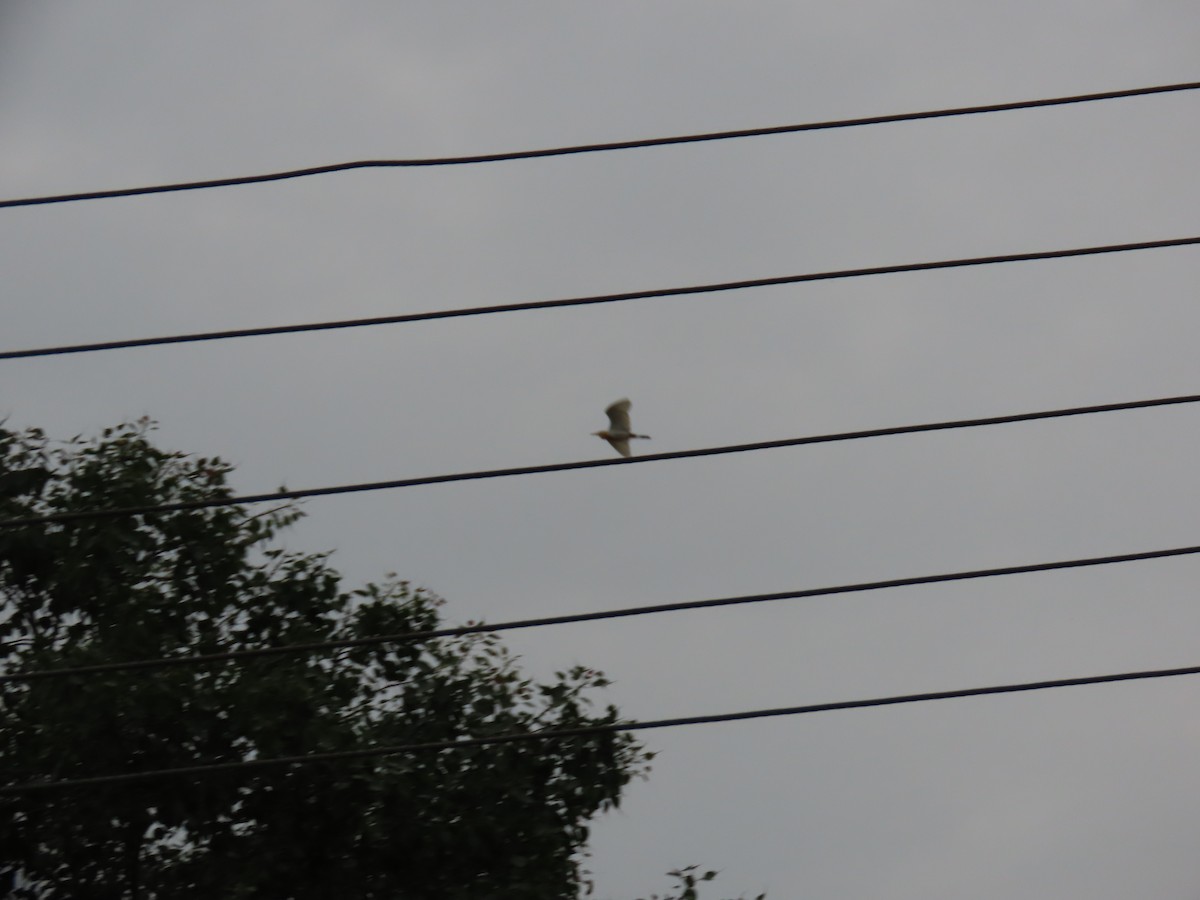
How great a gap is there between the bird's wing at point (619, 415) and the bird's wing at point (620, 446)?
4cm

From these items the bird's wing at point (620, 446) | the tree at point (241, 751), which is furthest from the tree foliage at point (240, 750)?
the bird's wing at point (620, 446)

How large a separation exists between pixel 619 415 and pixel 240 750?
394cm

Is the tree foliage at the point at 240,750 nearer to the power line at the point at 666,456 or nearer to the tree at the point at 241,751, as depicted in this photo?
the tree at the point at 241,751

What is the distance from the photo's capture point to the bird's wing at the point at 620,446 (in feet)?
16.0

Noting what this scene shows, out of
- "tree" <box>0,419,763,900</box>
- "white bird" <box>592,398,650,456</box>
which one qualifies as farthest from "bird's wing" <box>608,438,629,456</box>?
"tree" <box>0,419,763,900</box>

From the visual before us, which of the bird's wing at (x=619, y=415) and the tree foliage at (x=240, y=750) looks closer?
the bird's wing at (x=619, y=415)

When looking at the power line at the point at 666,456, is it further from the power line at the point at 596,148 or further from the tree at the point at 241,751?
the tree at the point at 241,751

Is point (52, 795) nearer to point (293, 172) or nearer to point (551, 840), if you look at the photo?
point (551, 840)

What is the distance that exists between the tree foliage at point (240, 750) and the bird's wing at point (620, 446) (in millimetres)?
3477

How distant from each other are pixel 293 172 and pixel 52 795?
208 inches

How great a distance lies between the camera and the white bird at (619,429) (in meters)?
4.87

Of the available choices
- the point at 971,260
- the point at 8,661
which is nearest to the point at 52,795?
the point at 8,661

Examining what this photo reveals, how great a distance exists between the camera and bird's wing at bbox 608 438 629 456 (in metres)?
4.86

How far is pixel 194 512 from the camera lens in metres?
8.48
